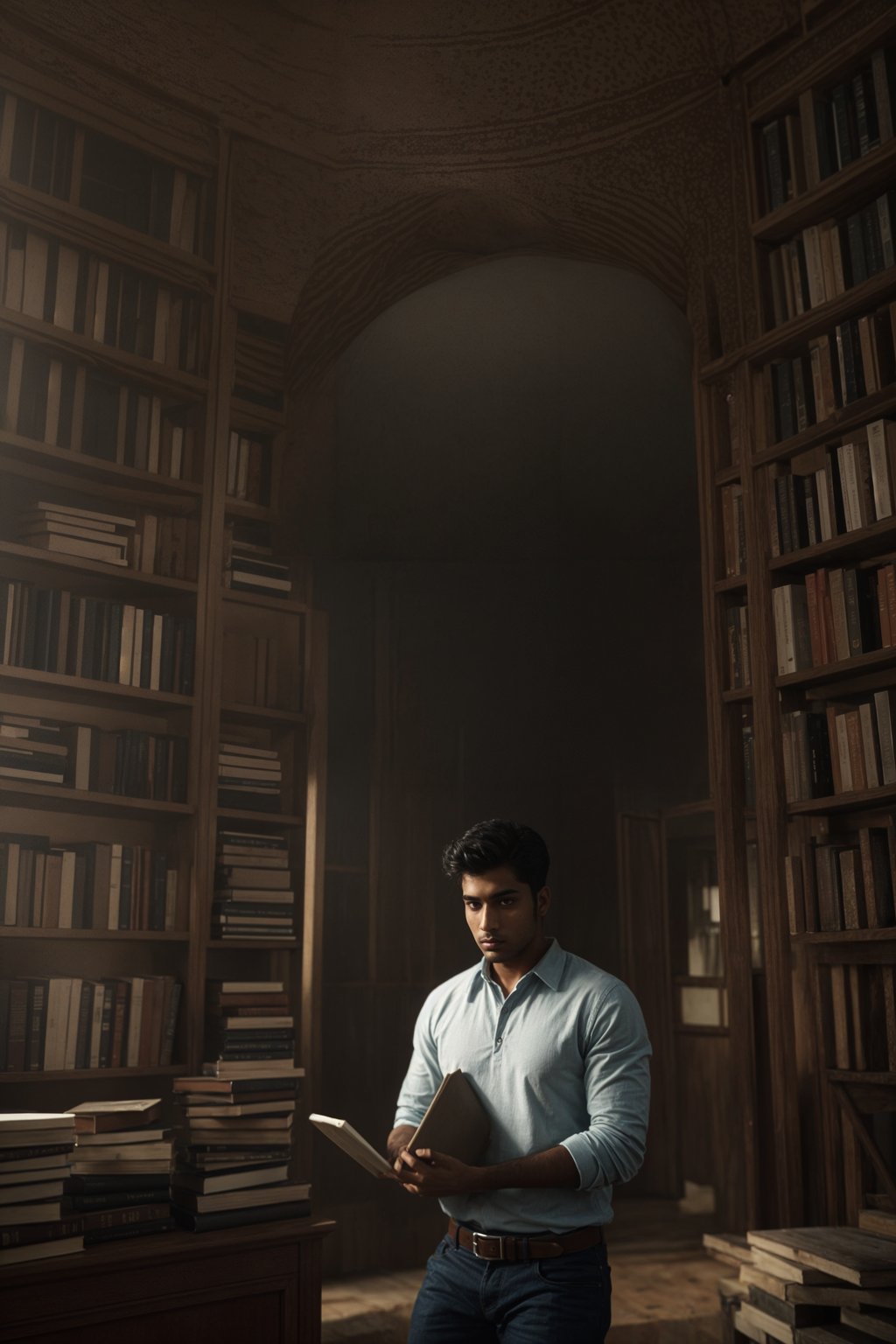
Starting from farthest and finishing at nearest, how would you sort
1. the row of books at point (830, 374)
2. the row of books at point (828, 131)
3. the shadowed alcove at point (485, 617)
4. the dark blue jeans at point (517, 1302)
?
1. the shadowed alcove at point (485, 617)
2. the row of books at point (828, 131)
3. the row of books at point (830, 374)
4. the dark blue jeans at point (517, 1302)

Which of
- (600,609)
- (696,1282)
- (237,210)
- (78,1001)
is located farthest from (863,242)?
(696,1282)

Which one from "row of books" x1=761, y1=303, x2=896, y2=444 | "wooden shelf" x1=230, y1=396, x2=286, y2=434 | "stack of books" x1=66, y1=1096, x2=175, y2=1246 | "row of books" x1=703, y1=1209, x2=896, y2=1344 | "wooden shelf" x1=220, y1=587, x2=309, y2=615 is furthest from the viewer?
"wooden shelf" x1=230, y1=396, x2=286, y2=434

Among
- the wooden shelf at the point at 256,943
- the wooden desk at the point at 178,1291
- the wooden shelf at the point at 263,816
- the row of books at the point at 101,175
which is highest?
the row of books at the point at 101,175

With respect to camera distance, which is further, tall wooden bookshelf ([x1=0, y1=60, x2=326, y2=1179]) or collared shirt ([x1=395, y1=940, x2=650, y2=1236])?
tall wooden bookshelf ([x1=0, y1=60, x2=326, y2=1179])

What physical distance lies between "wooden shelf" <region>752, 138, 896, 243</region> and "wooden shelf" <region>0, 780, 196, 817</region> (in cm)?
238

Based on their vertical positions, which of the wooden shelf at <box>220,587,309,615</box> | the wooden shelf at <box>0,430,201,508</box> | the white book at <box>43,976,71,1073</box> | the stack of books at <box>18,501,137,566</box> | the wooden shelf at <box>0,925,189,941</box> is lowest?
the white book at <box>43,976,71,1073</box>

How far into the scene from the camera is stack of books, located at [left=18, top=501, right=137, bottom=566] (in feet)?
10.9

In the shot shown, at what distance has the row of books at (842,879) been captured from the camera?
3.00m

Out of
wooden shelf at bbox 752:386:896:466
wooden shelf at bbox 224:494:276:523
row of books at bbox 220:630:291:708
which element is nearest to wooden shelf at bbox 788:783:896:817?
wooden shelf at bbox 752:386:896:466

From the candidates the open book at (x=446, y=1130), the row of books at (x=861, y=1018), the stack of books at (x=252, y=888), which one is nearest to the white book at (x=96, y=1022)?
the stack of books at (x=252, y=888)

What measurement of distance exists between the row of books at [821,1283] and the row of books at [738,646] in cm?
143

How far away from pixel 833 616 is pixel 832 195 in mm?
1167

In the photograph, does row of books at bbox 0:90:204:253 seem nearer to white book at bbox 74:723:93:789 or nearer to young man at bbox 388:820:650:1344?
white book at bbox 74:723:93:789

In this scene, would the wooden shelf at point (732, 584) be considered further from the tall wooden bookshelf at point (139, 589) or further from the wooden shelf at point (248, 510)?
the wooden shelf at point (248, 510)
